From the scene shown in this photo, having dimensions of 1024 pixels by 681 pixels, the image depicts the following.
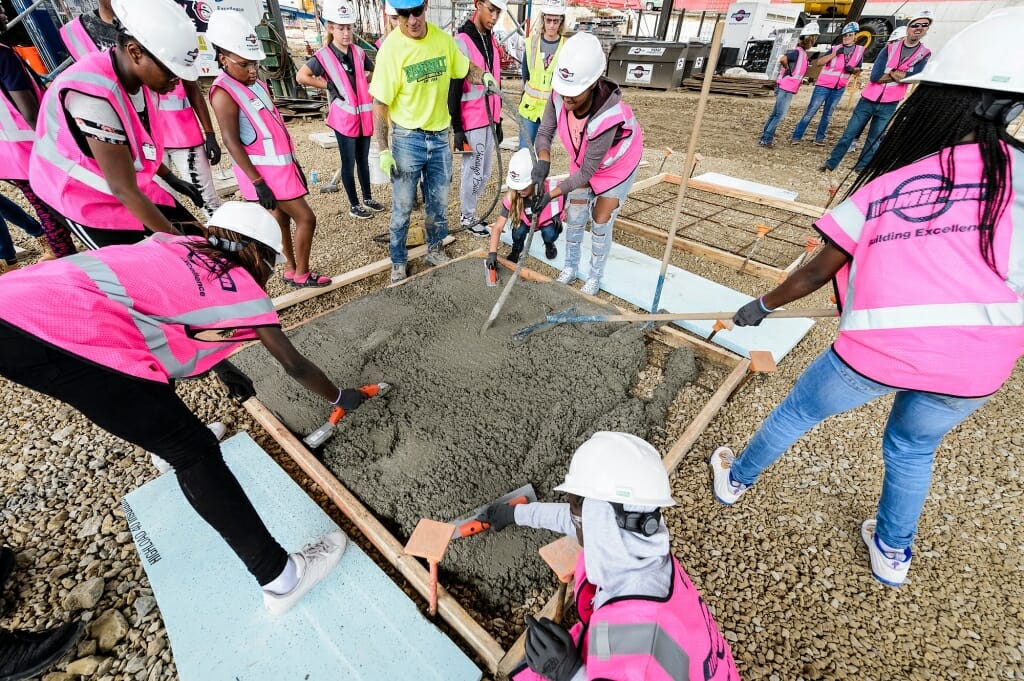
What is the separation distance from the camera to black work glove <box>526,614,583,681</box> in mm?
1208

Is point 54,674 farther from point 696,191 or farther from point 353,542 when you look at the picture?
point 696,191

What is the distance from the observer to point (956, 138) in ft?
4.17

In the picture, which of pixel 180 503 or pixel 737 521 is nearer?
pixel 180 503

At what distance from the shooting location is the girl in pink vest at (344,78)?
3.88 metres

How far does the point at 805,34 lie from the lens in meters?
7.99

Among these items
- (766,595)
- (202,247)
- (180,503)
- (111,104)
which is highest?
(111,104)

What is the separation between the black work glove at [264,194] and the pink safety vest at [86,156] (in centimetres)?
74

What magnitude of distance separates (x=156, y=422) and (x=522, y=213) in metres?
2.53

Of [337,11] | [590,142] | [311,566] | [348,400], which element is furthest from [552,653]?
[337,11]

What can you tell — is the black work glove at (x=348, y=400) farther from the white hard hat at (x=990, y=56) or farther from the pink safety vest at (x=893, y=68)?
the pink safety vest at (x=893, y=68)

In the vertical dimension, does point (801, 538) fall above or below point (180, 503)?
below

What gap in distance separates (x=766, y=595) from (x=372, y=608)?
158 centimetres

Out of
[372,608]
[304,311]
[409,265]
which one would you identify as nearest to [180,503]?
[372,608]

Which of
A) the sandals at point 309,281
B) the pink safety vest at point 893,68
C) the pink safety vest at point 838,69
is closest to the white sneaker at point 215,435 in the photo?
the sandals at point 309,281
